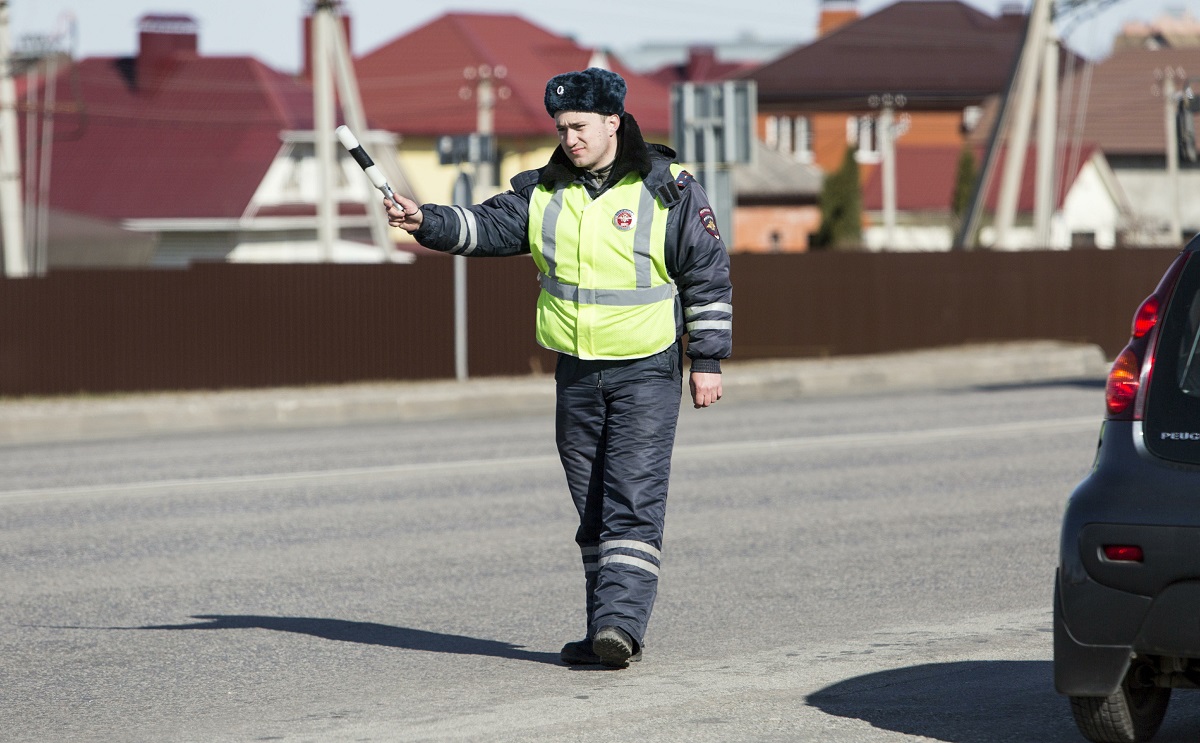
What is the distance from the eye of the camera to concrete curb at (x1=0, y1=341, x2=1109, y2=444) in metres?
17.6

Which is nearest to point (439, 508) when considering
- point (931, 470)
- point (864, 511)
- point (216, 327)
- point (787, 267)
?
point (864, 511)

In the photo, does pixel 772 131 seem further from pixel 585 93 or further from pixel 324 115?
pixel 585 93

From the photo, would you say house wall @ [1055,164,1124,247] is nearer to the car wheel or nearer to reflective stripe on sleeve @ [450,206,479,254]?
reflective stripe on sleeve @ [450,206,479,254]

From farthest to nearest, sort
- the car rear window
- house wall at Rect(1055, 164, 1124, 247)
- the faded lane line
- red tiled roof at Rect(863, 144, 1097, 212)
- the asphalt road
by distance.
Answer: house wall at Rect(1055, 164, 1124, 247) → red tiled roof at Rect(863, 144, 1097, 212) → the faded lane line → the asphalt road → the car rear window

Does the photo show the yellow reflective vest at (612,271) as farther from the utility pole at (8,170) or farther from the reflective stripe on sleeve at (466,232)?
the utility pole at (8,170)

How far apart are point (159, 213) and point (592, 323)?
45.9 m

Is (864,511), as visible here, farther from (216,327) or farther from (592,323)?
(216,327)

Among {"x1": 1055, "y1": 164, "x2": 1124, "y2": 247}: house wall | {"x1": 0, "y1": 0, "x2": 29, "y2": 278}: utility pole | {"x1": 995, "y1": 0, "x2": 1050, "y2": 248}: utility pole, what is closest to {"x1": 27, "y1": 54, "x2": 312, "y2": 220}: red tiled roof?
{"x1": 0, "y1": 0, "x2": 29, "y2": 278}: utility pole

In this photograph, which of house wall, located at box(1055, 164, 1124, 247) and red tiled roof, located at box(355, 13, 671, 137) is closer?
red tiled roof, located at box(355, 13, 671, 137)

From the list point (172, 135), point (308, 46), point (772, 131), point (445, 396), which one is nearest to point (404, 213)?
point (445, 396)

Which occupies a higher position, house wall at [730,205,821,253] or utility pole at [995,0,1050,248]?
utility pole at [995,0,1050,248]

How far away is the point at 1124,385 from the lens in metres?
4.54

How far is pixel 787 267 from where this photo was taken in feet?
78.7

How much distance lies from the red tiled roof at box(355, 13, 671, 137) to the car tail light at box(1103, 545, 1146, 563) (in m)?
58.8
